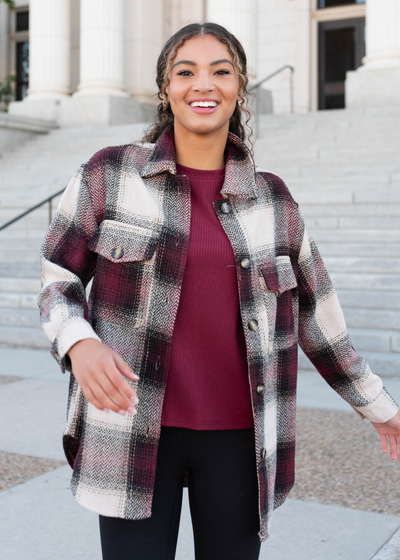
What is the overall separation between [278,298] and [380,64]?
1425 cm

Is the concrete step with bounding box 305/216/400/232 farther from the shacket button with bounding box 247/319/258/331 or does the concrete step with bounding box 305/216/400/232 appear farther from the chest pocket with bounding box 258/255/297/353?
the shacket button with bounding box 247/319/258/331

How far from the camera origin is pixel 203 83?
75.2 inches

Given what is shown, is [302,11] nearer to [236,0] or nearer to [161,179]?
[236,0]

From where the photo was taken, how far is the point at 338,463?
434cm

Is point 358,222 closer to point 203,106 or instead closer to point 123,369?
point 203,106

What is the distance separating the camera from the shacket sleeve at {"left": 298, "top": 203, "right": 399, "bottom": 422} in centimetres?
206

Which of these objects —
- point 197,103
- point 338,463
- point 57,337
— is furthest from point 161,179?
point 338,463

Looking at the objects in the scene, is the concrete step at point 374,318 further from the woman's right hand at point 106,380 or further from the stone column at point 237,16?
the stone column at point 237,16

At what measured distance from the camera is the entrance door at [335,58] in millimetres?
21594

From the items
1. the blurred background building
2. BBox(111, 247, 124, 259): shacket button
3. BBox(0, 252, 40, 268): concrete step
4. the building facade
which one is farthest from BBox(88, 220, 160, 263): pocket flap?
the building facade

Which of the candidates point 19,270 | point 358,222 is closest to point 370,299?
point 358,222

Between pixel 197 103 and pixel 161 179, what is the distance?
21 cm

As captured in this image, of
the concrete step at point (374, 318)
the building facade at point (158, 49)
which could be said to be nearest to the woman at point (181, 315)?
the concrete step at point (374, 318)

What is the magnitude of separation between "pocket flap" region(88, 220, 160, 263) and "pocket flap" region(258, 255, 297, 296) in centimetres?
28
